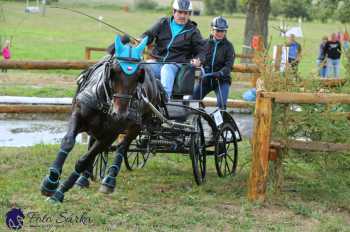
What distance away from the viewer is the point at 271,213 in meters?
7.57

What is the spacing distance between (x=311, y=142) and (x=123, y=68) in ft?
7.43

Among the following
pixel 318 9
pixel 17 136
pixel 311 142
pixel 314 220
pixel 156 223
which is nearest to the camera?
pixel 156 223

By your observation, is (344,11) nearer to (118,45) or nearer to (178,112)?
(178,112)

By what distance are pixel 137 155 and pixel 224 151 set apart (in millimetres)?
1118

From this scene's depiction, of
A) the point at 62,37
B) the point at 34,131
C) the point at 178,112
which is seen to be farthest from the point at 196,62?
the point at 62,37

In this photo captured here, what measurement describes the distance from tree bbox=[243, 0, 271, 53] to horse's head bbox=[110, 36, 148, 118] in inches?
722

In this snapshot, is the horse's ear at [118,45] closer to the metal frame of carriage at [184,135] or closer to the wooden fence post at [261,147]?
the metal frame of carriage at [184,135]

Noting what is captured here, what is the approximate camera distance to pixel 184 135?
8617 millimetres

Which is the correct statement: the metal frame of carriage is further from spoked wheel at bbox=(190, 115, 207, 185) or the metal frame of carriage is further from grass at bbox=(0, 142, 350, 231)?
grass at bbox=(0, 142, 350, 231)

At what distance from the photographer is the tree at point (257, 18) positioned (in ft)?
82.3

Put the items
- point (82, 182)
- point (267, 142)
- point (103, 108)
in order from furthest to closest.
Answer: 1. point (82, 182)
2. point (267, 142)
3. point (103, 108)

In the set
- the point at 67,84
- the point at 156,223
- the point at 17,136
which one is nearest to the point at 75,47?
the point at 67,84

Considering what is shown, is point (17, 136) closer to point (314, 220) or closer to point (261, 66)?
point (261, 66)

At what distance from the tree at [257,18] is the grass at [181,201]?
15.7m
